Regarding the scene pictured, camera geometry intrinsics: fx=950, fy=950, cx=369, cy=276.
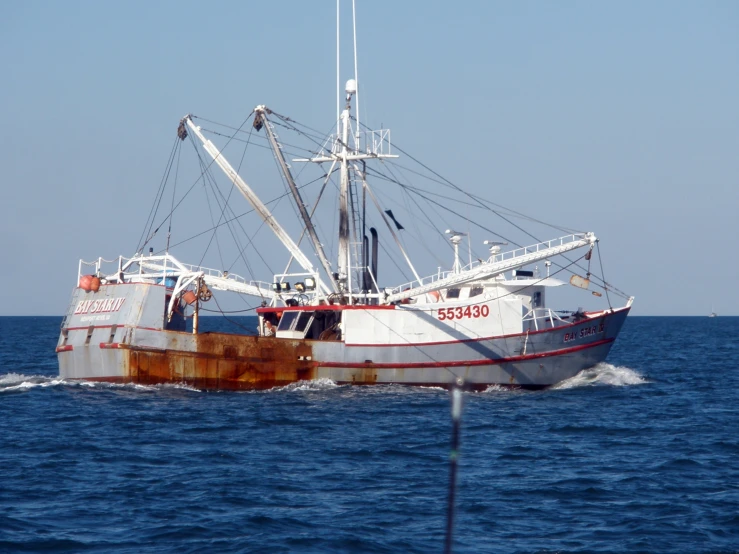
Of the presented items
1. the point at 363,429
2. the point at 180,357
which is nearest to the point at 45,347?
the point at 180,357

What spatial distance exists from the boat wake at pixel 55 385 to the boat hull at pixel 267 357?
0.23 m

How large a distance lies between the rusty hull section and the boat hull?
4cm

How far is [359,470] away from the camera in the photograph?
2020cm

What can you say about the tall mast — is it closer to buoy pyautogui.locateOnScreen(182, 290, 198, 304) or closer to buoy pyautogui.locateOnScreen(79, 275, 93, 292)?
buoy pyautogui.locateOnScreen(182, 290, 198, 304)

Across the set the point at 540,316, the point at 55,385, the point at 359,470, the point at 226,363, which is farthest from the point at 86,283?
the point at 359,470

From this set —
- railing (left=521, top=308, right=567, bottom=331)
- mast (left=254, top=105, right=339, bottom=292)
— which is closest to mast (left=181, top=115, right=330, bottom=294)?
mast (left=254, top=105, right=339, bottom=292)

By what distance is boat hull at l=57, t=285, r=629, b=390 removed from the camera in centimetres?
3356

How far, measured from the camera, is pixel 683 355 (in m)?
59.4

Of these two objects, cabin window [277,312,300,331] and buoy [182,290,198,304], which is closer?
buoy [182,290,198,304]

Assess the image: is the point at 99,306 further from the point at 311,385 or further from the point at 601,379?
the point at 601,379

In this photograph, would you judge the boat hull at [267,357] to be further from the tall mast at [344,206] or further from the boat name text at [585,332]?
the tall mast at [344,206]

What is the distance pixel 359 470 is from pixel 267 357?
14302mm

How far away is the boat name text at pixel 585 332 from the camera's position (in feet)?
116

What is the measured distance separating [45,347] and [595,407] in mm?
50757
